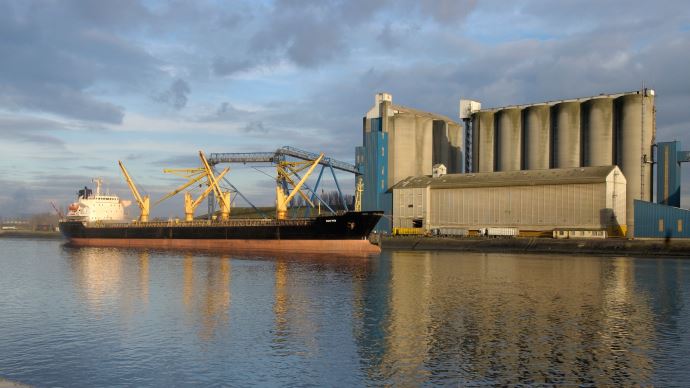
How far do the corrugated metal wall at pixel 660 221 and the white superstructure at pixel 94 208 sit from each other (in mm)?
76659

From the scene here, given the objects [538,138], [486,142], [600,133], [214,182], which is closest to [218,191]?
[214,182]

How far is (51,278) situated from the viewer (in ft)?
123

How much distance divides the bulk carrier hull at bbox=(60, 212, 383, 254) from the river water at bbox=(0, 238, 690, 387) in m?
25.9

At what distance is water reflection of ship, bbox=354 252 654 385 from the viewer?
1522 cm

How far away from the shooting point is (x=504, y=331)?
1994 centimetres

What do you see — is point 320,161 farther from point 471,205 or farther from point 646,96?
point 646,96

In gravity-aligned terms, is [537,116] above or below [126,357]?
above

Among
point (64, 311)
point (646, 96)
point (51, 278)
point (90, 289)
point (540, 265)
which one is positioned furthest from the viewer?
point (646, 96)

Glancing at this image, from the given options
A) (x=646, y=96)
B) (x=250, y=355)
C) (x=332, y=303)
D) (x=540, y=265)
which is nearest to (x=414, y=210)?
(x=646, y=96)

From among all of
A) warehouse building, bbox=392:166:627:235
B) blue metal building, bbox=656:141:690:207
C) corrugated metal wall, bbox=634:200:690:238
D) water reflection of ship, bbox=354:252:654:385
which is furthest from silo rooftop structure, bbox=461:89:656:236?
water reflection of ship, bbox=354:252:654:385

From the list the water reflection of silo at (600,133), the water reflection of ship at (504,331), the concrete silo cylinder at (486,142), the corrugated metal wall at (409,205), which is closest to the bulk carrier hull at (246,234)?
the corrugated metal wall at (409,205)

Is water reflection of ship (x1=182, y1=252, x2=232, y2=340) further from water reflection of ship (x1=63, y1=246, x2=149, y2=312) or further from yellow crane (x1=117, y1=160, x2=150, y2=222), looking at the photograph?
yellow crane (x1=117, y1=160, x2=150, y2=222)

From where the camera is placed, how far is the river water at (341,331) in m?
15.0

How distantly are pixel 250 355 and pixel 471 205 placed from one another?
66.3 metres
